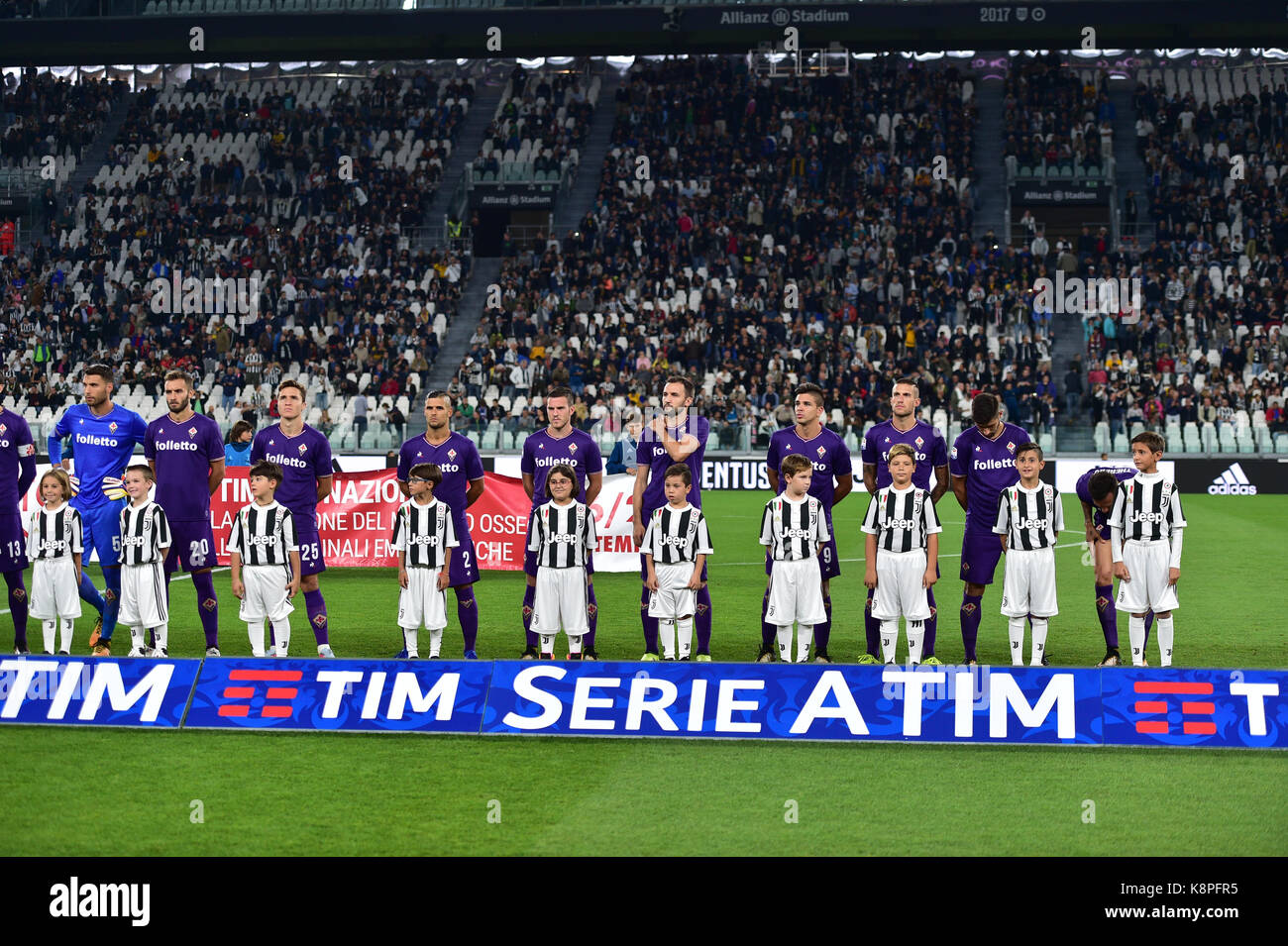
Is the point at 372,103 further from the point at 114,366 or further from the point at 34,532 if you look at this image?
the point at 34,532

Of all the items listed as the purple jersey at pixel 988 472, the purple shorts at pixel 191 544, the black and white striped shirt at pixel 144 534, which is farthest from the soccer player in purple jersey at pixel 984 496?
the black and white striped shirt at pixel 144 534

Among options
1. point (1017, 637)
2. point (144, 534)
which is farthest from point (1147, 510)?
point (144, 534)

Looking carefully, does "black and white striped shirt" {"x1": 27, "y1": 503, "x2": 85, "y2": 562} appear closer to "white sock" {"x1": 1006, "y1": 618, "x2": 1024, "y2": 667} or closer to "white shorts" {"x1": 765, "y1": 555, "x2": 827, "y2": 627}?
"white shorts" {"x1": 765, "y1": 555, "x2": 827, "y2": 627}

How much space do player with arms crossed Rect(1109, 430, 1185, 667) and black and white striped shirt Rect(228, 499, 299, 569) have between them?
222 inches

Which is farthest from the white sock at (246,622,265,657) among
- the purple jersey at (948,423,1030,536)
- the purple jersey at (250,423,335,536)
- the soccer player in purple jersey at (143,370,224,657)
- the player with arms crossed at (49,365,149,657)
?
the purple jersey at (948,423,1030,536)

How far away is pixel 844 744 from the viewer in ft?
24.9

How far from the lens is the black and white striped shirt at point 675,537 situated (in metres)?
9.65

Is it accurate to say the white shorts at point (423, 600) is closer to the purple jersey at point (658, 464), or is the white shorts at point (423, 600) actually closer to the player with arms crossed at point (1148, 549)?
the purple jersey at point (658, 464)

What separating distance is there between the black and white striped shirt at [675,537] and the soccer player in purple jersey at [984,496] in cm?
183

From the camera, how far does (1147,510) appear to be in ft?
31.3

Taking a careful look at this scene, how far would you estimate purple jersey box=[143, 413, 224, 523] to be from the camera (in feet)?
32.9

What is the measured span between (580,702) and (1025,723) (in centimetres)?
235

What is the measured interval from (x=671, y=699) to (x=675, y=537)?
225 centimetres
